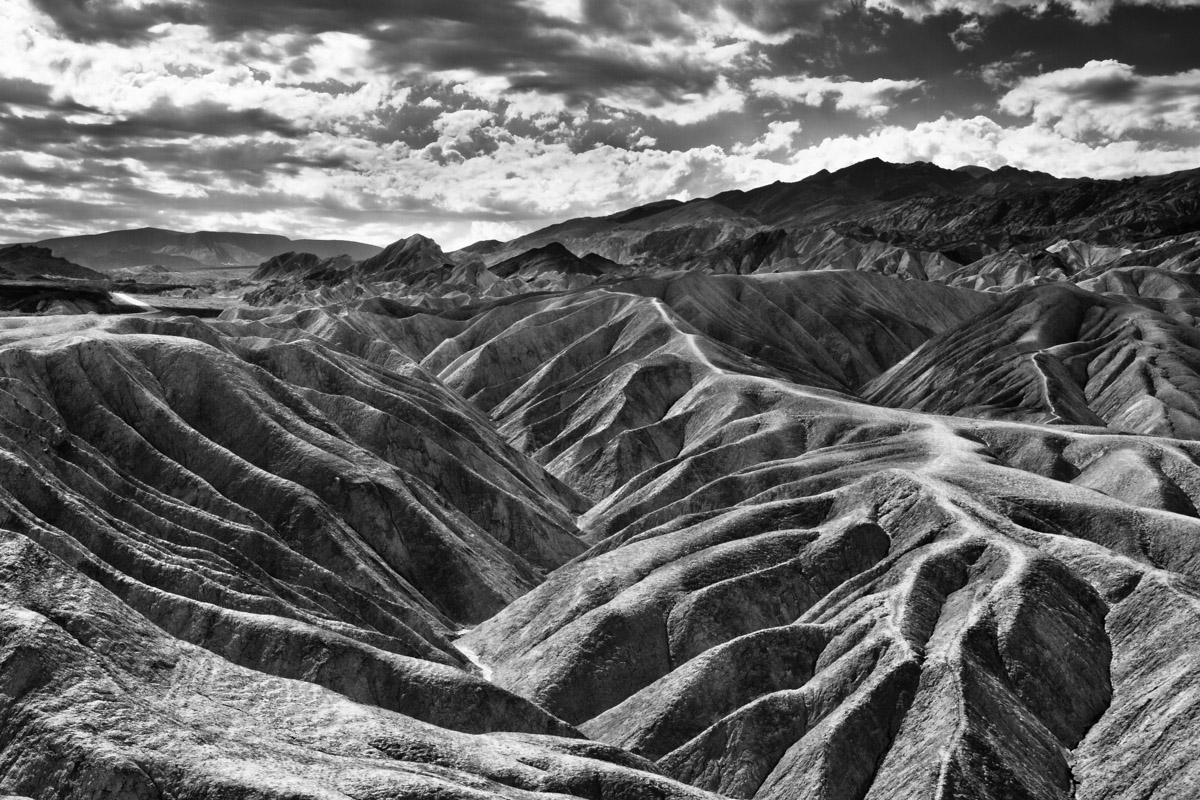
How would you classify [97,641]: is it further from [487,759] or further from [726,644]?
[726,644]

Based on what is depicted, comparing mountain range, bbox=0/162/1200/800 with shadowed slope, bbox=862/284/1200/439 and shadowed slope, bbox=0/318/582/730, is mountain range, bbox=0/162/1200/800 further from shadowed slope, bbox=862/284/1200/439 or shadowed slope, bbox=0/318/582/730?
shadowed slope, bbox=862/284/1200/439

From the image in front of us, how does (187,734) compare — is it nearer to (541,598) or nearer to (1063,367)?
(541,598)

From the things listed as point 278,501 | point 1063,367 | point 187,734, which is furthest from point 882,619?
point 1063,367

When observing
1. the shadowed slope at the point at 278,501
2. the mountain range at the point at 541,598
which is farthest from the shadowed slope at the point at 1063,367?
the shadowed slope at the point at 278,501

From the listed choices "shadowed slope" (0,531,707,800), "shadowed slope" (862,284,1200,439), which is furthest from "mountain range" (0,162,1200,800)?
"shadowed slope" (862,284,1200,439)

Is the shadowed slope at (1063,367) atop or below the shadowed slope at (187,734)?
below

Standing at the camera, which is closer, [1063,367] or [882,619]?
[882,619]

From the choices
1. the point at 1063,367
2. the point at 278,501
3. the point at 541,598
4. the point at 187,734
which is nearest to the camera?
the point at 187,734

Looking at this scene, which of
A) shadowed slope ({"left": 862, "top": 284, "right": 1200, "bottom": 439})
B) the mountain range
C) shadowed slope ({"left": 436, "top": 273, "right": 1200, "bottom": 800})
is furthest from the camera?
shadowed slope ({"left": 862, "top": 284, "right": 1200, "bottom": 439})

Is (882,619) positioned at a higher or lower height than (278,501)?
higher

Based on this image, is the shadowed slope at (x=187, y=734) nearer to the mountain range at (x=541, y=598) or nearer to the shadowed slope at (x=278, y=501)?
the mountain range at (x=541, y=598)

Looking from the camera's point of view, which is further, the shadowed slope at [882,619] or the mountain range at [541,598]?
the shadowed slope at [882,619]
